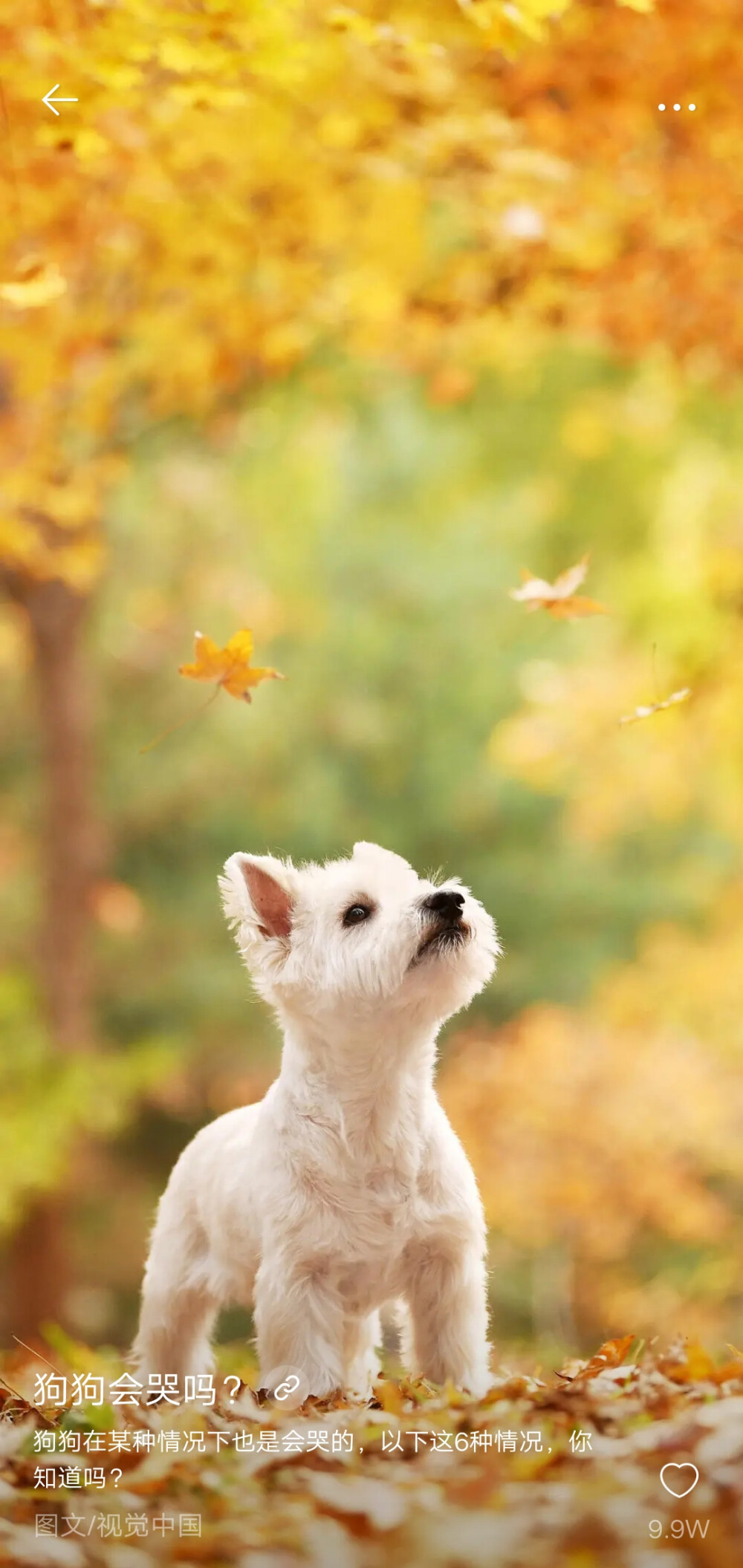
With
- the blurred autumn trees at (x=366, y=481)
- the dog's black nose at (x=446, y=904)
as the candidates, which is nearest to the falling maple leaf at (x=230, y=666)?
the dog's black nose at (x=446, y=904)

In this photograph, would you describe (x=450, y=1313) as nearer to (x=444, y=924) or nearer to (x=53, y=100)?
(x=444, y=924)

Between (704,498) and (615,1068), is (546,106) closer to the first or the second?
(704,498)

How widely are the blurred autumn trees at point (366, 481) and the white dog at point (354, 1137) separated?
6.04 feet

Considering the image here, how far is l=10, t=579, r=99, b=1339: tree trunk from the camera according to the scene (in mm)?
10445

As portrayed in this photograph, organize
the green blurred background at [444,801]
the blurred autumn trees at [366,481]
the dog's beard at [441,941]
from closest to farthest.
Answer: the dog's beard at [441,941]
the blurred autumn trees at [366,481]
the green blurred background at [444,801]

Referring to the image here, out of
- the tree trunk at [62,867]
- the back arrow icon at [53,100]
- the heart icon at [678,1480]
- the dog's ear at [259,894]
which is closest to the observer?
the heart icon at [678,1480]

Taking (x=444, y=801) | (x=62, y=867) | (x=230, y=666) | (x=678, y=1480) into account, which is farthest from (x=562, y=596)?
(x=444, y=801)

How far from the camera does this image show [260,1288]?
325cm

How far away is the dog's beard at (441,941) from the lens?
3164 mm

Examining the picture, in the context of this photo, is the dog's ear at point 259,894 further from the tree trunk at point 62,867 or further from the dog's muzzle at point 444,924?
the tree trunk at point 62,867

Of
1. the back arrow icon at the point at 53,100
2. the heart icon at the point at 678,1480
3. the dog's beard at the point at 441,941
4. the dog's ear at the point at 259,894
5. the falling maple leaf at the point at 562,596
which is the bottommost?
the heart icon at the point at 678,1480

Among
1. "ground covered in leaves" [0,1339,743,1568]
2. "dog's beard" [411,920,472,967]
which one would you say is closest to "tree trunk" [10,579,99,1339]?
"ground covered in leaves" [0,1339,743,1568]

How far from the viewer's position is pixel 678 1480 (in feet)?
8.16

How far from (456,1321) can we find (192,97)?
139 inches
